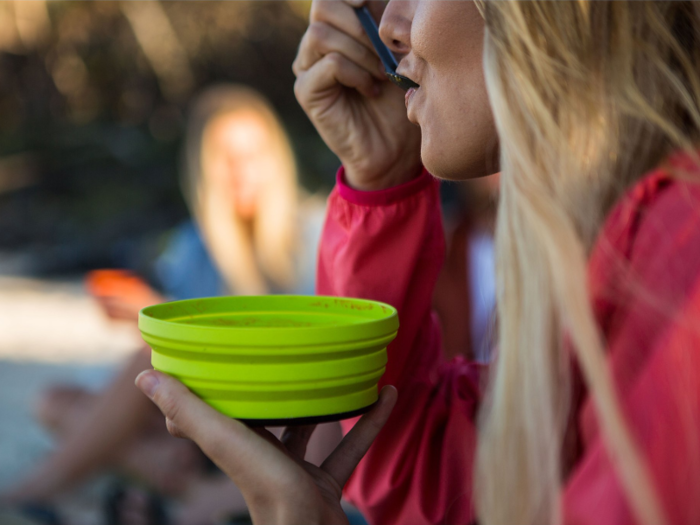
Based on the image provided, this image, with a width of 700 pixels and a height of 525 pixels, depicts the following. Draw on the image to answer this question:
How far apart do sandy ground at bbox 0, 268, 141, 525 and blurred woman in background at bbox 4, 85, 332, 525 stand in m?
0.20

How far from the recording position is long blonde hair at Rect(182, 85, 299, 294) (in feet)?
11.0

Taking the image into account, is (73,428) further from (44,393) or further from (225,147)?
(225,147)

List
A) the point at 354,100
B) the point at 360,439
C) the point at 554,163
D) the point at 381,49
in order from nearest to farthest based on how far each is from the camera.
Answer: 1. the point at 554,163
2. the point at 360,439
3. the point at 381,49
4. the point at 354,100

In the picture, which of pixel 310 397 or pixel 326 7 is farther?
pixel 326 7

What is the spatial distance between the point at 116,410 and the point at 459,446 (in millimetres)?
2160

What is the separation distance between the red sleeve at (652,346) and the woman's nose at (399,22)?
562 millimetres

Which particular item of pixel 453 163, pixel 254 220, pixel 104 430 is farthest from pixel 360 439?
pixel 254 220

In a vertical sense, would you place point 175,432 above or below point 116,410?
above

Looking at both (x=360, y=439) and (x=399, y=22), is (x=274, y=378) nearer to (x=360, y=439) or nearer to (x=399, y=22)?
(x=360, y=439)

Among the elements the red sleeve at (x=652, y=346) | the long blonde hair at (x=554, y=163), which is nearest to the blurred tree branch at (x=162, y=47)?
the long blonde hair at (x=554, y=163)

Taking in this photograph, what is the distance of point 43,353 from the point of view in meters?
4.69

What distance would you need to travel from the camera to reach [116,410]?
3.04m

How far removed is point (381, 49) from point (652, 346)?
34.1 inches

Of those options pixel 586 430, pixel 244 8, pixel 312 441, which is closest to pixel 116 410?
pixel 312 441
